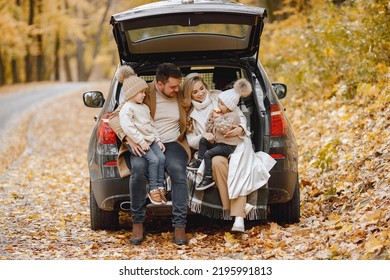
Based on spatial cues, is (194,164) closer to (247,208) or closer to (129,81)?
(247,208)

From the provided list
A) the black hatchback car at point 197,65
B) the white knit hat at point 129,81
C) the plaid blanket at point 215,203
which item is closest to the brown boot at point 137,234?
the black hatchback car at point 197,65

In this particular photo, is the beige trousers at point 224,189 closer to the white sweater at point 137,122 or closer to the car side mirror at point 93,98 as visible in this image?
the white sweater at point 137,122

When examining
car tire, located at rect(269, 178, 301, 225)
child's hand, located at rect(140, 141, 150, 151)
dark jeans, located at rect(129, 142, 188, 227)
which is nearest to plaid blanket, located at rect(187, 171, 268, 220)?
dark jeans, located at rect(129, 142, 188, 227)

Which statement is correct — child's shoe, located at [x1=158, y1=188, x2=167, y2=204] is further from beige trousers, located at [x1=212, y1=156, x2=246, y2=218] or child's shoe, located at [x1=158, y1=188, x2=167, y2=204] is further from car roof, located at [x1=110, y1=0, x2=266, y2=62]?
car roof, located at [x1=110, y1=0, x2=266, y2=62]

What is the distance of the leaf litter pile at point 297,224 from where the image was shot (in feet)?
17.8

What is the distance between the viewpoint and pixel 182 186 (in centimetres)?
579

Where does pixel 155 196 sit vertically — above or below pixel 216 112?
below

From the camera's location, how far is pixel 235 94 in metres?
5.97

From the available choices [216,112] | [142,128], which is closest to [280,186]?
[216,112]

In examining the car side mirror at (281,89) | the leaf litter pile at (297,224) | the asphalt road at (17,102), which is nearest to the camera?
the leaf litter pile at (297,224)

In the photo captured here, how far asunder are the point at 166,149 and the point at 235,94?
82 cm

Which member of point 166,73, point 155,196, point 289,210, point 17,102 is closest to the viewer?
point 155,196

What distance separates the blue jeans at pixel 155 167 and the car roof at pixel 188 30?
118 cm

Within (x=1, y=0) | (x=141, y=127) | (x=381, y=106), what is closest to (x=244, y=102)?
(x=141, y=127)
